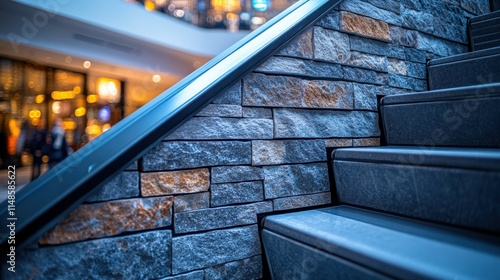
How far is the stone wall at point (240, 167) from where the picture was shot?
694 millimetres

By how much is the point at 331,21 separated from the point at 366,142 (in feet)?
1.75

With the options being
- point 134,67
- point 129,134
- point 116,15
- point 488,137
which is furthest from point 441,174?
point 134,67

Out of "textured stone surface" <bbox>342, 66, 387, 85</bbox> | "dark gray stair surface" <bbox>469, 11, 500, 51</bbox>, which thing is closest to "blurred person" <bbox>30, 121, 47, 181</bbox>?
"textured stone surface" <bbox>342, 66, 387, 85</bbox>

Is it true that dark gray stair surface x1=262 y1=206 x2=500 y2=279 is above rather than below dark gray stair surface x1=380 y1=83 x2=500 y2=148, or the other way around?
below

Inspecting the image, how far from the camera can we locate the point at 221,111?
0.88m

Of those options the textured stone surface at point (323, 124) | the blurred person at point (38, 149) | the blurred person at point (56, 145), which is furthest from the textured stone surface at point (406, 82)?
the blurred person at point (38, 149)

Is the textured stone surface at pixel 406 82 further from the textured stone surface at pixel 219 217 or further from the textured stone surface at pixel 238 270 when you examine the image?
the textured stone surface at pixel 238 270

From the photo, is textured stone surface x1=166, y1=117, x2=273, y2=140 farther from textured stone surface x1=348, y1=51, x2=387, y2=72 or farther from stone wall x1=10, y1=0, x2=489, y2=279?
textured stone surface x1=348, y1=51, x2=387, y2=72

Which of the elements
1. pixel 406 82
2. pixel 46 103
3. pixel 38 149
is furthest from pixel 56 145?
pixel 406 82

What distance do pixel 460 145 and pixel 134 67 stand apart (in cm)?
933

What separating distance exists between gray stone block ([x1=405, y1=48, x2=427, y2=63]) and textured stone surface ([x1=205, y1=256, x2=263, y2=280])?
1.23 m

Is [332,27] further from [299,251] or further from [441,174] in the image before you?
[299,251]

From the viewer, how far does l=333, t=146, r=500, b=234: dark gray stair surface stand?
0.63 metres

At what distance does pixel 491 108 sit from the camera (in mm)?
849
